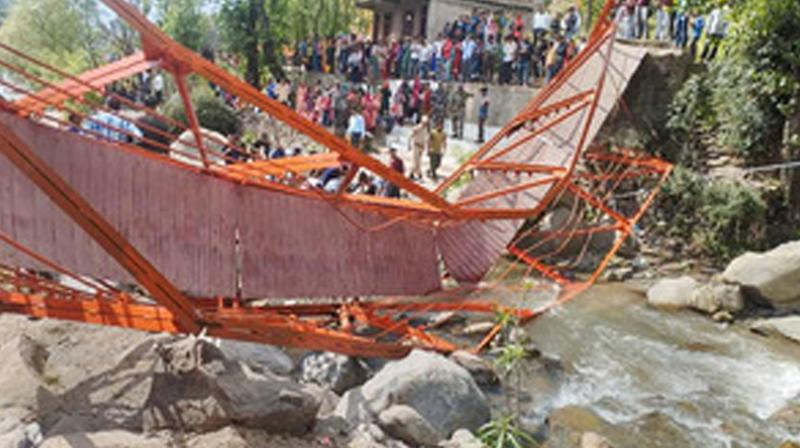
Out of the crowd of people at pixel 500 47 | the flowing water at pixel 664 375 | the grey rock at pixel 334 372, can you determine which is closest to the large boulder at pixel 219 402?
the grey rock at pixel 334 372

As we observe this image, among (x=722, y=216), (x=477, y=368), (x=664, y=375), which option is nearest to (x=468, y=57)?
(x=722, y=216)

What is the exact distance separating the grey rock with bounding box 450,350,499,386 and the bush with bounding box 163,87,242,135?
1630cm

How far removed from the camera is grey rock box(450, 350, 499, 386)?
7.21 metres

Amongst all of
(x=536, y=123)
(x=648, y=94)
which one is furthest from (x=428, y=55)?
(x=536, y=123)

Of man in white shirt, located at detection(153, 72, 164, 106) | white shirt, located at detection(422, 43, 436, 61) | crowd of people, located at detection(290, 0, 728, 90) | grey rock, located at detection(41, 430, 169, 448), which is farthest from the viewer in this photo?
man in white shirt, located at detection(153, 72, 164, 106)

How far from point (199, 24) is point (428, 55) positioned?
1220 cm

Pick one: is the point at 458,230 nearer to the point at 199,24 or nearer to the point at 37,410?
the point at 37,410

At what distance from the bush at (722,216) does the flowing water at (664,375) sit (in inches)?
134

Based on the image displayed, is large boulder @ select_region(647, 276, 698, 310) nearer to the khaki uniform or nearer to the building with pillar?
the khaki uniform

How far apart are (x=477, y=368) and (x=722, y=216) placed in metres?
8.41

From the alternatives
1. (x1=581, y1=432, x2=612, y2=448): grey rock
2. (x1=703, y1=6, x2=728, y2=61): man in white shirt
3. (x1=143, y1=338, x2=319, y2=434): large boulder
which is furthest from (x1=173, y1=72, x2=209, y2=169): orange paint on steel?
(x1=703, y1=6, x2=728, y2=61): man in white shirt

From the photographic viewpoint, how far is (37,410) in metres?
4.19

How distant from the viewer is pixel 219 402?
407 centimetres

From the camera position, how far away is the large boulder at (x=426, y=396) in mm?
5359
